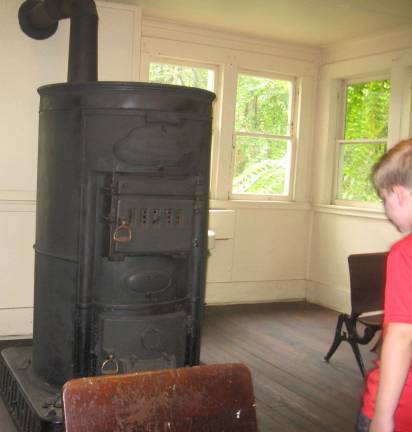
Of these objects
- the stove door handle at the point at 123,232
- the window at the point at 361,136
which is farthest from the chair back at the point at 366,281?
the stove door handle at the point at 123,232

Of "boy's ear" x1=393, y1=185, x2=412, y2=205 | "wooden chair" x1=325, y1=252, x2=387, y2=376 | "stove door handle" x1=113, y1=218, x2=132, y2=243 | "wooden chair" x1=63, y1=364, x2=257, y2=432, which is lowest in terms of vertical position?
"wooden chair" x1=325, y1=252, x2=387, y2=376

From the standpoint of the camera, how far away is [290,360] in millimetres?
3988

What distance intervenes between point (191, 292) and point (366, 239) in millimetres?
2498

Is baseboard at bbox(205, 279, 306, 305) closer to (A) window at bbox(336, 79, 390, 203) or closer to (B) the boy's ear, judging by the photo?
(A) window at bbox(336, 79, 390, 203)

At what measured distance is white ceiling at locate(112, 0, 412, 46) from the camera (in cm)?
409

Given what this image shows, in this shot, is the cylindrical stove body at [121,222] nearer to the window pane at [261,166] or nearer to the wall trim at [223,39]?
the wall trim at [223,39]

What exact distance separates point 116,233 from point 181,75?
2607mm

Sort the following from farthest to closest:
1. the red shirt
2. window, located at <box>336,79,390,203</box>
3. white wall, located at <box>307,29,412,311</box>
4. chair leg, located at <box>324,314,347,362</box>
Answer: window, located at <box>336,79,390,203</box>, white wall, located at <box>307,29,412,311</box>, chair leg, located at <box>324,314,347,362</box>, the red shirt

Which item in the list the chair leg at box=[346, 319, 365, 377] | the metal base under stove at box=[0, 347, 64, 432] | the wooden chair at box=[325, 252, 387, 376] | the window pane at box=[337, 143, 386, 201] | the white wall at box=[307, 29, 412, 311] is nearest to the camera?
the metal base under stove at box=[0, 347, 64, 432]

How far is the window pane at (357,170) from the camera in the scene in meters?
5.11

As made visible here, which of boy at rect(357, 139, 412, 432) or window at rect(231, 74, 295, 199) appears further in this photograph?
window at rect(231, 74, 295, 199)

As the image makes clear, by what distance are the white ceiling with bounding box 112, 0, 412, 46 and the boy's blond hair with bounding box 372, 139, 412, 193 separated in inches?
118

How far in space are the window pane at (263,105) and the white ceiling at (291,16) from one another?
425 mm

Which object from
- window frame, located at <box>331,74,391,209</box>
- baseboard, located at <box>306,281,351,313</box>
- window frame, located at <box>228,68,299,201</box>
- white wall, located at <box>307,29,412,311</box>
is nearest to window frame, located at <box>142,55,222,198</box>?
window frame, located at <box>228,68,299,201</box>
